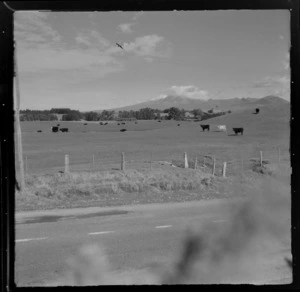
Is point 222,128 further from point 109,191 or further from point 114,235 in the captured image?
point 114,235

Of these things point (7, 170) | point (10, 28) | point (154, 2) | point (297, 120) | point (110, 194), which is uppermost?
point (154, 2)

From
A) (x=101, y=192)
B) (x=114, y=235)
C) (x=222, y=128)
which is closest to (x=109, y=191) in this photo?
(x=101, y=192)

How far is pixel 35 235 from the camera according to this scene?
8047 millimetres

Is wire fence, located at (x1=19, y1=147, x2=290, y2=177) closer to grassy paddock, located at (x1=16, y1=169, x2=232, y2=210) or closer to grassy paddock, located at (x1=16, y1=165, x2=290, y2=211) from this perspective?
grassy paddock, located at (x1=16, y1=165, x2=290, y2=211)

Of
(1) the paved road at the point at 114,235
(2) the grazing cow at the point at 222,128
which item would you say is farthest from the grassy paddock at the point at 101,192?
(2) the grazing cow at the point at 222,128

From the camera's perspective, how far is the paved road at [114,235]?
588 cm

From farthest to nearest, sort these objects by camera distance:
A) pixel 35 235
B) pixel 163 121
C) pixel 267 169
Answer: pixel 163 121
pixel 267 169
pixel 35 235

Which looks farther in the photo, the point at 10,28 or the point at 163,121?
the point at 163,121

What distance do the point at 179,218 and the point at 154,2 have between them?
26.3 ft

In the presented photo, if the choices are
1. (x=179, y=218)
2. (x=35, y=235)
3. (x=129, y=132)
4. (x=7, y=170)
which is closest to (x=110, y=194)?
(x=179, y=218)

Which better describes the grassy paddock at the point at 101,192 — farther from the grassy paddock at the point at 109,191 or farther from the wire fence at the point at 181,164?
the wire fence at the point at 181,164

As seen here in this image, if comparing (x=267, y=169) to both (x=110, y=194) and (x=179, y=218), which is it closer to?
(x=110, y=194)

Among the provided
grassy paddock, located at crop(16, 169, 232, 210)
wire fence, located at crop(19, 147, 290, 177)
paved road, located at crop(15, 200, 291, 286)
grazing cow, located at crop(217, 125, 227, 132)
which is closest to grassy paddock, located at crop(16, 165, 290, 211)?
grassy paddock, located at crop(16, 169, 232, 210)

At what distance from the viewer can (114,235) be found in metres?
8.02
